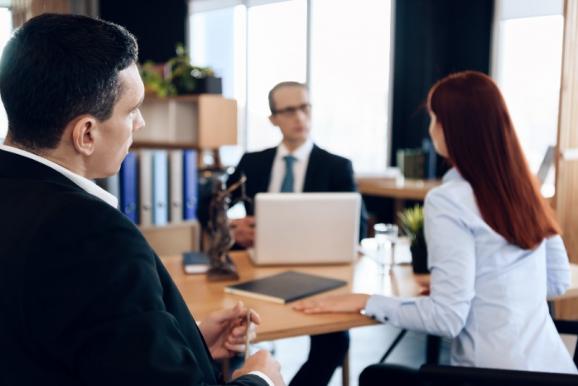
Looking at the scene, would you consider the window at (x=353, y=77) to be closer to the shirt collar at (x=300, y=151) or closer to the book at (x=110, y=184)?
the shirt collar at (x=300, y=151)

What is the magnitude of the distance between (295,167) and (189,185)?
0.67 metres

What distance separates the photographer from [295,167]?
306cm

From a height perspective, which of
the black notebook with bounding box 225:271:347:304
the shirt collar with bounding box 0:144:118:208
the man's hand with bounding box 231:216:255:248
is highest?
the shirt collar with bounding box 0:144:118:208

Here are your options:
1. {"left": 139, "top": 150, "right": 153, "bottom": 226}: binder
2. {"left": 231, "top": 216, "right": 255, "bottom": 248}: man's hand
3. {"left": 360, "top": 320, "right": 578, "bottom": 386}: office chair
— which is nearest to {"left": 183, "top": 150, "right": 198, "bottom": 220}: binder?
{"left": 139, "top": 150, "right": 153, "bottom": 226}: binder

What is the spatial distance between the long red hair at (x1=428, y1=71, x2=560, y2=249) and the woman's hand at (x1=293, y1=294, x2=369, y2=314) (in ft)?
1.30

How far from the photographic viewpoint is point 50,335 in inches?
31.6

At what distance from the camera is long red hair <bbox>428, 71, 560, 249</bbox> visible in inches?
63.7

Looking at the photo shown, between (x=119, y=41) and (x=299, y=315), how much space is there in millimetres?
992

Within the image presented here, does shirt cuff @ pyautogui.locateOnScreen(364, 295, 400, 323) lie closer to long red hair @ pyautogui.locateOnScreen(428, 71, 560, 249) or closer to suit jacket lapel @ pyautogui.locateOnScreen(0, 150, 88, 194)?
long red hair @ pyautogui.locateOnScreen(428, 71, 560, 249)

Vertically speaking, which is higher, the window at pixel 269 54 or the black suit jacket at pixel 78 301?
the window at pixel 269 54

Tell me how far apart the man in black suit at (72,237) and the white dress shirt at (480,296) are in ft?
2.79

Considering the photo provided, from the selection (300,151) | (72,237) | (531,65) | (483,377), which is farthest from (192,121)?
(72,237)

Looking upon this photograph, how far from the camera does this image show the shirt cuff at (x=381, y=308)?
1692 millimetres

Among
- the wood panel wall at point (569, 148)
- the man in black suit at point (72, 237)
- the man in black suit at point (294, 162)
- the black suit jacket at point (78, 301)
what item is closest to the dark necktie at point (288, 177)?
the man in black suit at point (294, 162)
